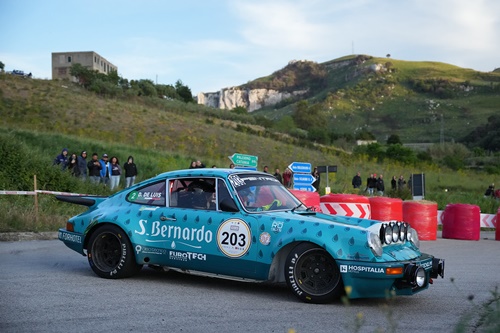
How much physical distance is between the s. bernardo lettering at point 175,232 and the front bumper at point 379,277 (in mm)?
1812

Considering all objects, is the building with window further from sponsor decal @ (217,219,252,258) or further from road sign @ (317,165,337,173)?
sponsor decal @ (217,219,252,258)

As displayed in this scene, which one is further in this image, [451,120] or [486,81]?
[486,81]

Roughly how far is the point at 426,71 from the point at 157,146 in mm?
121432

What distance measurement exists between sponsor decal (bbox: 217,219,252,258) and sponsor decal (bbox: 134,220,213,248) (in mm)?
172

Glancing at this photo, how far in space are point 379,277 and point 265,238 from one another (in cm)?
141

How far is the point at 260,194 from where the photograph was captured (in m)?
8.38

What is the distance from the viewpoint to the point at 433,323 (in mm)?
6523

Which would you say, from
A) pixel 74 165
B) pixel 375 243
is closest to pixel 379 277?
pixel 375 243

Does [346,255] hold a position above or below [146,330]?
above

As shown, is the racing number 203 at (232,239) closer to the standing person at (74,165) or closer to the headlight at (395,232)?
the headlight at (395,232)

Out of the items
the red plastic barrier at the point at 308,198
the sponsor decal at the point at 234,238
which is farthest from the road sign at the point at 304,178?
the sponsor decal at the point at 234,238

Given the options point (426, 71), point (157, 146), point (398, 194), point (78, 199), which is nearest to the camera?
point (78, 199)

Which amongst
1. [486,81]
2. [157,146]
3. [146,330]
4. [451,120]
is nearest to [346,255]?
[146,330]

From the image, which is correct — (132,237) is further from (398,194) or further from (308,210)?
(398,194)
